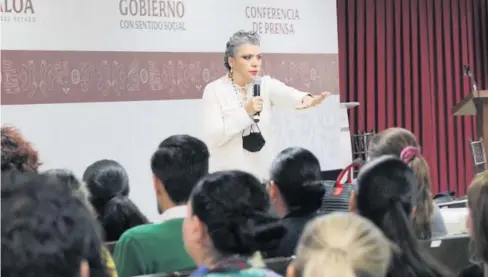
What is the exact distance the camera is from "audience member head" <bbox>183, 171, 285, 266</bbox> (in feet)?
5.29

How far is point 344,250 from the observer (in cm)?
137

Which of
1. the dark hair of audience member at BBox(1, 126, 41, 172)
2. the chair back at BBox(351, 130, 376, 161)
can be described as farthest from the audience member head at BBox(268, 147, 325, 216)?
the chair back at BBox(351, 130, 376, 161)

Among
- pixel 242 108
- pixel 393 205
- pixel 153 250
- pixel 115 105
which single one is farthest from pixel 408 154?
pixel 115 105

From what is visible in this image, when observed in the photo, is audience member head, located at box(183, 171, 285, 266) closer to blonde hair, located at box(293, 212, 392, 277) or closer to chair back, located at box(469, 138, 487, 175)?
blonde hair, located at box(293, 212, 392, 277)

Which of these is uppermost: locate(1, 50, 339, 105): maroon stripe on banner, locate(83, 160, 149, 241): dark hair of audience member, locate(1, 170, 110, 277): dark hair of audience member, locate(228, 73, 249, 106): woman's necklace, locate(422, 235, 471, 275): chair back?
locate(1, 50, 339, 105): maroon stripe on banner

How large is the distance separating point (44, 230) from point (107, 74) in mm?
3809

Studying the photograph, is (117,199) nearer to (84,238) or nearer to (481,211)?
(481,211)

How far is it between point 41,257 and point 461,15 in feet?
24.6

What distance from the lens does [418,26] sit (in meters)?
7.69

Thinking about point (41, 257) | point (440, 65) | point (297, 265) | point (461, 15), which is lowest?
point (297, 265)

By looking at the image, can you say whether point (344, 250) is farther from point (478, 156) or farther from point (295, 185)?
point (478, 156)

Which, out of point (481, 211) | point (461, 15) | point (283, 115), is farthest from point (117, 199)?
point (461, 15)

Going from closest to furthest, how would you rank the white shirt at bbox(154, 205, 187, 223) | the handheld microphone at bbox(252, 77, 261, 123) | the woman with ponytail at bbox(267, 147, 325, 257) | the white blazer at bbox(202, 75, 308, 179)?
1. the white shirt at bbox(154, 205, 187, 223)
2. the woman with ponytail at bbox(267, 147, 325, 257)
3. the white blazer at bbox(202, 75, 308, 179)
4. the handheld microphone at bbox(252, 77, 261, 123)

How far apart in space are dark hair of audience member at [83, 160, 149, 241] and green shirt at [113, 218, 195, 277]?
1.96 feet
